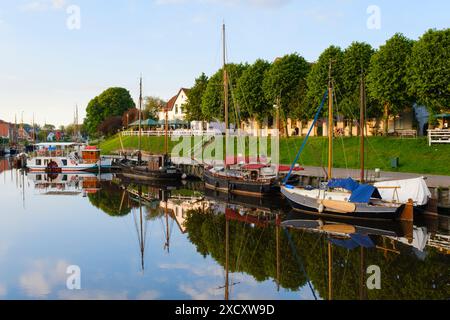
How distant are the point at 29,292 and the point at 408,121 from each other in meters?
58.6

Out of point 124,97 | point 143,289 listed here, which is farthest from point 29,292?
point 124,97

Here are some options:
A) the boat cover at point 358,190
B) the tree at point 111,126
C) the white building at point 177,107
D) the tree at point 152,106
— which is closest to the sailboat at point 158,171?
the boat cover at point 358,190

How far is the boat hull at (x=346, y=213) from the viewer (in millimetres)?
27891

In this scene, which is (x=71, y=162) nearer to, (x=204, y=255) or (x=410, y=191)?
(x=204, y=255)

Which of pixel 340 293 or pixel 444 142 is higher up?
pixel 444 142

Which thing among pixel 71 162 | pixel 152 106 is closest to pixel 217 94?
pixel 71 162

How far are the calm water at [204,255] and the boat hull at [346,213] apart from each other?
131 cm

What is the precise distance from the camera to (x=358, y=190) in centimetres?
2858

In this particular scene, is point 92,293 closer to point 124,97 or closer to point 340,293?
point 340,293

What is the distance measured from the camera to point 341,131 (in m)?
62.7

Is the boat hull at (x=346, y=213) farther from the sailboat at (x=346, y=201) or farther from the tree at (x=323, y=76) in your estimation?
the tree at (x=323, y=76)

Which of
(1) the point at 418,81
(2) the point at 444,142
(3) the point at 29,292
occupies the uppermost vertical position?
(1) the point at 418,81

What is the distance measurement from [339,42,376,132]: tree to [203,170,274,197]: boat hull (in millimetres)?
22965

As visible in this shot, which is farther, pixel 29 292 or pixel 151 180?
pixel 151 180
